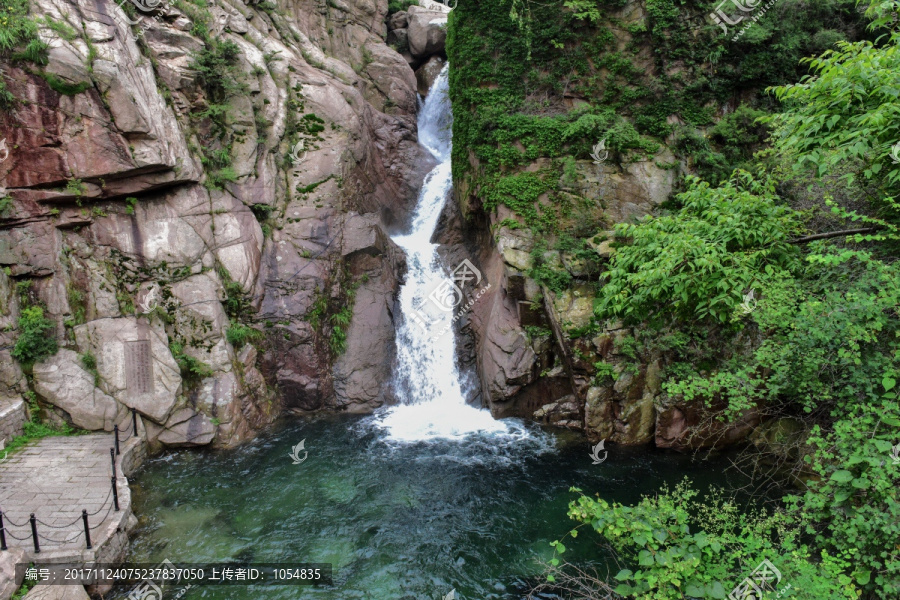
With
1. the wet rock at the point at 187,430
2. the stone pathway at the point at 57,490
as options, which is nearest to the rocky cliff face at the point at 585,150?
the wet rock at the point at 187,430

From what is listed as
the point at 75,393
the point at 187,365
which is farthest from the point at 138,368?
the point at 75,393

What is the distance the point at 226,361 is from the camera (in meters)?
13.1

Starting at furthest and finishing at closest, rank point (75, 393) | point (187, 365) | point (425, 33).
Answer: point (425, 33)
point (187, 365)
point (75, 393)

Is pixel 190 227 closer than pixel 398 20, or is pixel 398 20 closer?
pixel 190 227

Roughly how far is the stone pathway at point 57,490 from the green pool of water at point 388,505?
34.9 inches

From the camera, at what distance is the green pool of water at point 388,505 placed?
8.20 meters

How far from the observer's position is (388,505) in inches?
392

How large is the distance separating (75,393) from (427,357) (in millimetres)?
9455

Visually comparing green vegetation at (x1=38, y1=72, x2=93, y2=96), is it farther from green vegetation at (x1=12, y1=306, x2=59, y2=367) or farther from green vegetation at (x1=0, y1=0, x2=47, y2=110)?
green vegetation at (x1=12, y1=306, x2=59, y2=367)

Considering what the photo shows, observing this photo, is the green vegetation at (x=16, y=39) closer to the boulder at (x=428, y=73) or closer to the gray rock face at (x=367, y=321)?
the gray rock face at (x=367, y=321)

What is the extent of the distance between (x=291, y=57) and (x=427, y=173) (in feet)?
23.7

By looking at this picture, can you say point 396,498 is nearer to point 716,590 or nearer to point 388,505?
point 388,505

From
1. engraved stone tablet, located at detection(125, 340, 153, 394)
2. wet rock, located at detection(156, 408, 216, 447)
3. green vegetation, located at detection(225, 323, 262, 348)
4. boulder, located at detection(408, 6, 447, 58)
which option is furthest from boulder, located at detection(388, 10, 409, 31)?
wet rock, located at detection(156, 408, 216, 447)

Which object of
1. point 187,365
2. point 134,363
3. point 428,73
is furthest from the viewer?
point 428,73
